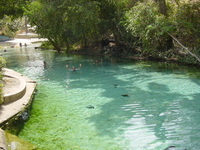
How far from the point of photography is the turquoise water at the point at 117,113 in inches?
283

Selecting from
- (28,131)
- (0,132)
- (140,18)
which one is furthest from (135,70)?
(0,132)

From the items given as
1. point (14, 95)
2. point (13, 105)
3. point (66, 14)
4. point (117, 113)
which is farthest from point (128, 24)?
point (13, 105)

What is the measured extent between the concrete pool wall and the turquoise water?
50 centimetres

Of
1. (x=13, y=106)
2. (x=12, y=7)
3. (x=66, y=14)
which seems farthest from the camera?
(x=12, y=7)

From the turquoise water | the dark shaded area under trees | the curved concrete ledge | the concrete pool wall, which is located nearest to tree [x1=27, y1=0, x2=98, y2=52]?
the dark shaded area under trees

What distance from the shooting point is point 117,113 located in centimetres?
949

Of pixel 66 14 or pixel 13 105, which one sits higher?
pixel 66 14

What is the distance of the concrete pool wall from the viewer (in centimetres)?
654

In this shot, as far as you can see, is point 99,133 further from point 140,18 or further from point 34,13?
point 34,13

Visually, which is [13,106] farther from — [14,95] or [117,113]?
[117,113]

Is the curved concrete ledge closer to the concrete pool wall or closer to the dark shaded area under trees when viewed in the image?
the concrete pool wall

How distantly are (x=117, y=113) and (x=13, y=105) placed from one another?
159 inches

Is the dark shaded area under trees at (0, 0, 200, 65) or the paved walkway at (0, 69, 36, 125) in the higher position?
the dark shaded area under trees at (0, 0, 200, 65)

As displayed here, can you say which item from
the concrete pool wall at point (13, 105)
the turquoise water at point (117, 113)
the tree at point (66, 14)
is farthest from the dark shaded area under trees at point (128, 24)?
the concrete pool wall at point (13, 105)
